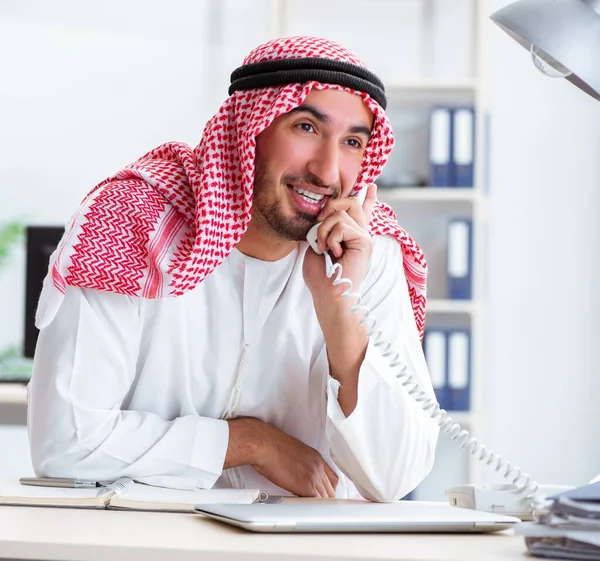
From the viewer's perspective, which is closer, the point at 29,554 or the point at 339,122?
the point at 29,554

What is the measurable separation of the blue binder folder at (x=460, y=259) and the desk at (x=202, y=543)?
2.62 m

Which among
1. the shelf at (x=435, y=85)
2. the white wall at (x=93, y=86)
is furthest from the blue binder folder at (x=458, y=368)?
the white wall at (x=93, y=86)

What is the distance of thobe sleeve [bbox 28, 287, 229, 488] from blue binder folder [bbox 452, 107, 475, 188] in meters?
2.27

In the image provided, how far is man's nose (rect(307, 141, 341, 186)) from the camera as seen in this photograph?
188 cm

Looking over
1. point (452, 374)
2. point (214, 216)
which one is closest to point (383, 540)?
point (214, 216)

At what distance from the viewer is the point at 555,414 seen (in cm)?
429

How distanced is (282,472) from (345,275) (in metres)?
0.39

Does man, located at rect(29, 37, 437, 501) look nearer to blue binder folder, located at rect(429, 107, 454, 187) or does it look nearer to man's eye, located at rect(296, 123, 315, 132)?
man's eye, located at rect(296, 123, 315, 132)

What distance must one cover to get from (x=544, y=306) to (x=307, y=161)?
2.65 metres

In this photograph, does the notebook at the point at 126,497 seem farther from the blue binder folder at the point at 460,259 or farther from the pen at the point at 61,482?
the blue binder folder at the point at 460,259

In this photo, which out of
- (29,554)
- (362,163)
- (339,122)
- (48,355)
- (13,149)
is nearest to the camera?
(29,554)

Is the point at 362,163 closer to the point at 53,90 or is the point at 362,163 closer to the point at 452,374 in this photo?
the point at 452,374

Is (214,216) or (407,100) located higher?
(407,100)

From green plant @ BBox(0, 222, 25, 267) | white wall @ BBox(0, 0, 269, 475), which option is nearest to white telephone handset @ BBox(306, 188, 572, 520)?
white wall @ BBox(0, 0, 269, 475)
